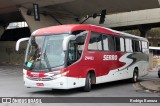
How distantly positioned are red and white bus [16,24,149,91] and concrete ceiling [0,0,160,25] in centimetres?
1905

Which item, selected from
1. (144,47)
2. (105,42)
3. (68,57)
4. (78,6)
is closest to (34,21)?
(78,6)

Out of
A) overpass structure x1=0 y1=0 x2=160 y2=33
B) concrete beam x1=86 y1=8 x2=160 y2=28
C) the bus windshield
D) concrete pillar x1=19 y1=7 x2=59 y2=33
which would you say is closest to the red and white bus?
the bus windshield

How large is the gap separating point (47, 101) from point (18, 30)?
54.7 meters

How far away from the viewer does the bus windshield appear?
1524 cm

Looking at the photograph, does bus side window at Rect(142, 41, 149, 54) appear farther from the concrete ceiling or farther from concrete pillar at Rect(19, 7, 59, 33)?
concrete pillar at Rect(19, 7, 59, 33)

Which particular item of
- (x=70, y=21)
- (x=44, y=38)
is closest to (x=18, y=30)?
(x=70, y=21)

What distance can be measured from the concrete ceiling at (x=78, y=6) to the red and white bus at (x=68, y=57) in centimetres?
1905

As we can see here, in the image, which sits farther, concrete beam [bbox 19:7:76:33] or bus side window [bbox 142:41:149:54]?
concrete beam [bbox 19:7:76:33]

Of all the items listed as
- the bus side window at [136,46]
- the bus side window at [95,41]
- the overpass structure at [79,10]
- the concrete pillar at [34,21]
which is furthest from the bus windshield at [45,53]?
the concrete pillar at [34,21]

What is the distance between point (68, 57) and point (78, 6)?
26.9m

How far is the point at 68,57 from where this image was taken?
50.5 ft

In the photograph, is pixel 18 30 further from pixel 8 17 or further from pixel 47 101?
pixel 47 101

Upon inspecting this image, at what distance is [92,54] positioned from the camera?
17.2m

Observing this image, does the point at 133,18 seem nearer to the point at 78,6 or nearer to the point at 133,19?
the point at 133,19
